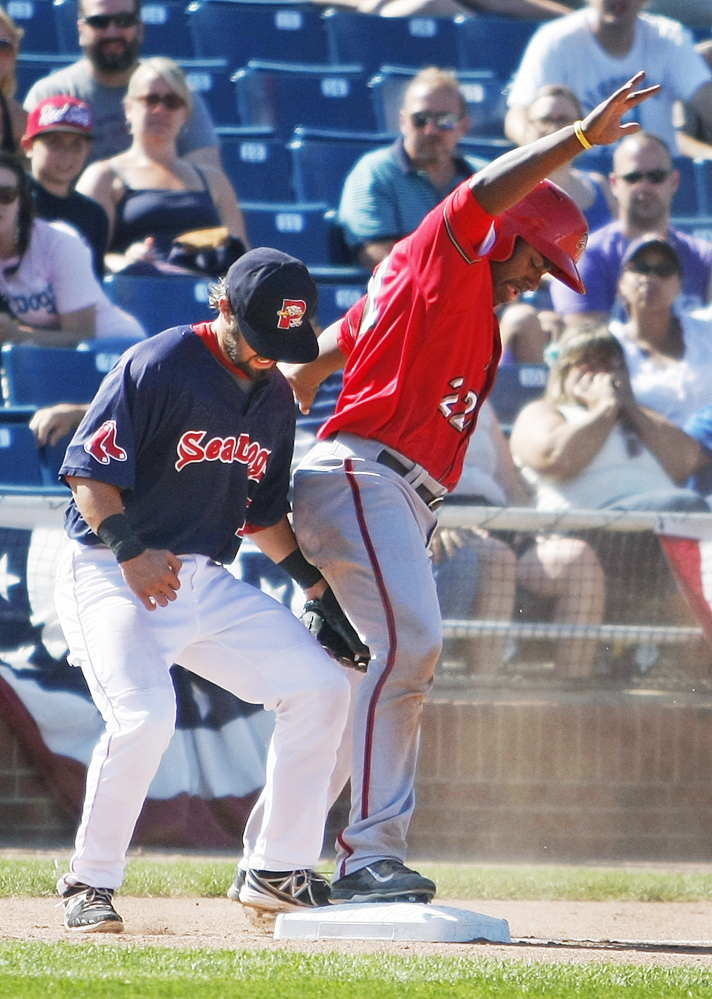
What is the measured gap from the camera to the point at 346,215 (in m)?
7.59

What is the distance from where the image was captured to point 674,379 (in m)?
6.86

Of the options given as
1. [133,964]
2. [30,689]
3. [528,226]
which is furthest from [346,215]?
[133,964]

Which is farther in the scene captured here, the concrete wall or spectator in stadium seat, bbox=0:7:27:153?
spectator in stadium seat, bbox=0:7:27:153

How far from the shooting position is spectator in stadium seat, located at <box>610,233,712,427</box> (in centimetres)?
681

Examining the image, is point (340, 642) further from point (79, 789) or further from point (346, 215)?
point (346, 215)

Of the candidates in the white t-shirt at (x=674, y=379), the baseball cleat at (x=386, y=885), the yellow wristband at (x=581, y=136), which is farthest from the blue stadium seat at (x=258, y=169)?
the baseball cleat at (x=386, y=885)

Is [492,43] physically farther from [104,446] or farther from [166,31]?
[104,446]

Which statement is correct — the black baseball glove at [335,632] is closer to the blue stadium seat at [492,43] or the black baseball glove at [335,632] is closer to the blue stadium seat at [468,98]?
the blue stadium seat at [468,98]

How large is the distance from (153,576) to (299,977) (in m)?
1.02

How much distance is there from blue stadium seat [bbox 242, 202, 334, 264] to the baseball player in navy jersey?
4.14 metres

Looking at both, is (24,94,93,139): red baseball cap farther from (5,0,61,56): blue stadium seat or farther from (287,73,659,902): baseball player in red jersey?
(287,73,659,902): baseball player in red jersey

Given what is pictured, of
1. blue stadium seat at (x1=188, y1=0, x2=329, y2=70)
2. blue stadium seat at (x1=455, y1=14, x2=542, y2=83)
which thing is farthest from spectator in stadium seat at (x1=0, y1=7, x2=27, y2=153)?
blue stadium seat at (x1=455, y1=14, x2=542, y2=83)

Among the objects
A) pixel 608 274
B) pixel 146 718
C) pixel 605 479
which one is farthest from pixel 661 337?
pixel 146 718

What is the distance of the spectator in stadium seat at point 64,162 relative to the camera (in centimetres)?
689
